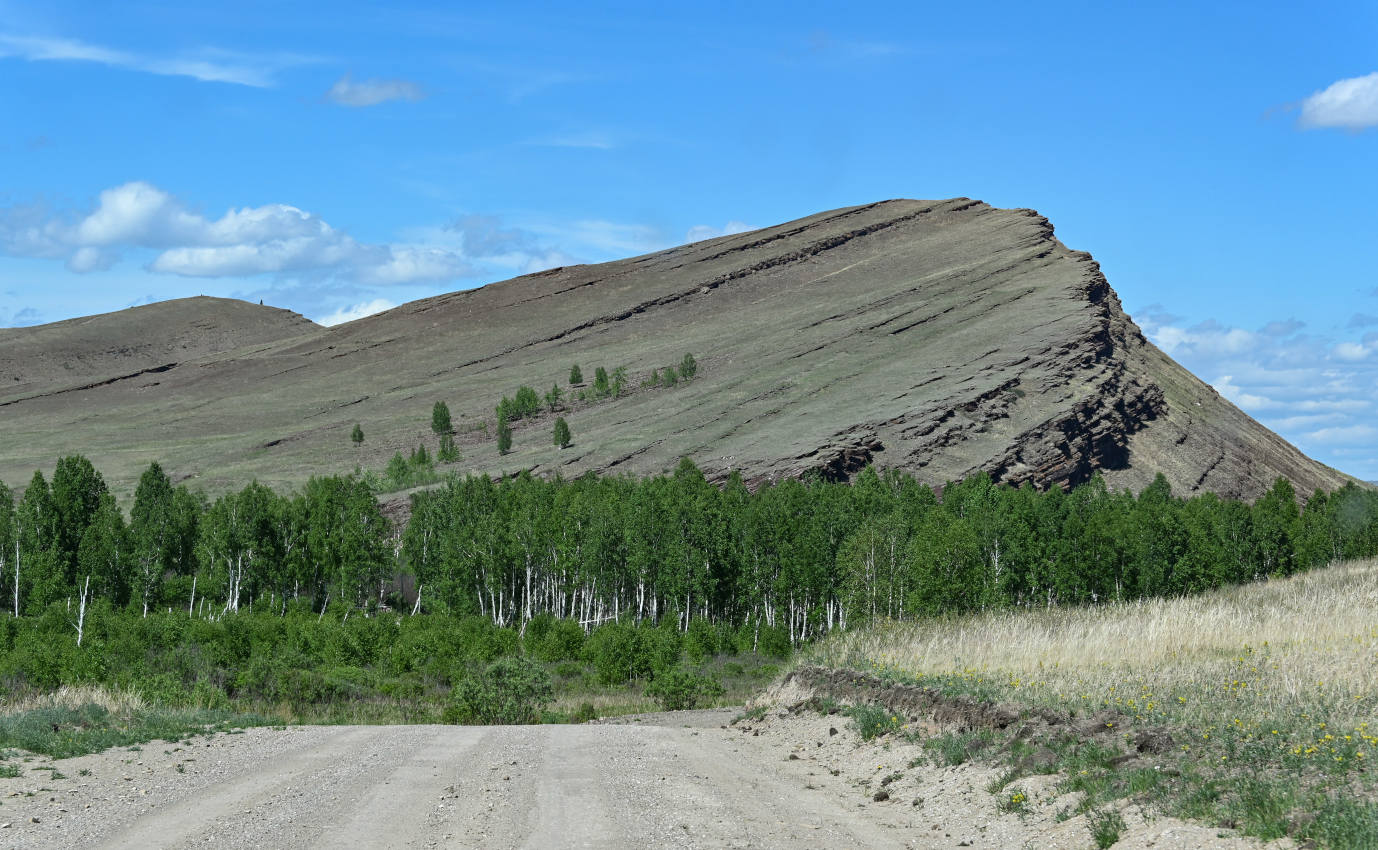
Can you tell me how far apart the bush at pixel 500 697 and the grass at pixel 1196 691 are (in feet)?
38.8

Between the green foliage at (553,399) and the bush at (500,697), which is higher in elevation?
the green foliage at (553,399)

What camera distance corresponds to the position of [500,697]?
4044cm

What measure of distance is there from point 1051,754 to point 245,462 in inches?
6037

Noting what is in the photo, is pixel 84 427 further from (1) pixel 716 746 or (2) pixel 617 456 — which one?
(1) pixel 716 746

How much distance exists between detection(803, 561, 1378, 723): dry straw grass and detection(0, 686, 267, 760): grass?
1469 cm

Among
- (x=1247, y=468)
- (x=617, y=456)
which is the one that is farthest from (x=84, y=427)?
(x=1247, y=468)

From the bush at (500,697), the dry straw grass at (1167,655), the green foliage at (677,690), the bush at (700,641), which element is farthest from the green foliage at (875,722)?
the bush at (700,641)

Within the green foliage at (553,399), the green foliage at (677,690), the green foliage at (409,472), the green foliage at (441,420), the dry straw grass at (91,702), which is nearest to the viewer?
the dry straw grass at (91,702)

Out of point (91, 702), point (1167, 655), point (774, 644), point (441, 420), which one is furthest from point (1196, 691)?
point (441, 420)

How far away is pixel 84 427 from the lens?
19125 centimetres

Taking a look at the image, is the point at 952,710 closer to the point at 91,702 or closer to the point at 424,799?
the point at 424,799

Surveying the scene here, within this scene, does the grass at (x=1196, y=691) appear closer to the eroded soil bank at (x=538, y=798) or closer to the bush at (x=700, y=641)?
the eroded soil bank at (x=538, y=798)

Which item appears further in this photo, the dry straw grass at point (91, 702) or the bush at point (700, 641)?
the bush at point (700, 641)

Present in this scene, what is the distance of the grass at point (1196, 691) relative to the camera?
1260 centimetres
